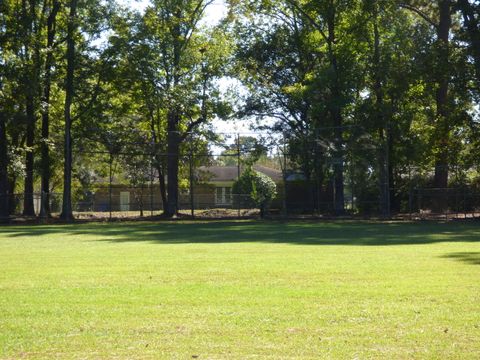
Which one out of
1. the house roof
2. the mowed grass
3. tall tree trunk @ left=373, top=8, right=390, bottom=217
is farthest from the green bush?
the mowed grass

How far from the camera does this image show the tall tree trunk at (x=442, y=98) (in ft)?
128

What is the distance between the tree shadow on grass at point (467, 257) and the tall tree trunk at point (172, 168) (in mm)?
28096

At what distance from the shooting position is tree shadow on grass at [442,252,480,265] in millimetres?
15164

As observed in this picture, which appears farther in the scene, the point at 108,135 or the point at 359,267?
the point at 108,135

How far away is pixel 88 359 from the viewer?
6777mm

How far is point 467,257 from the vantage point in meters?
16.2

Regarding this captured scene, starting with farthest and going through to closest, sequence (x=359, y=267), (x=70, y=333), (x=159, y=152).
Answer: (x=159, y=152), (x=359, y=267), (x=70, y=333)

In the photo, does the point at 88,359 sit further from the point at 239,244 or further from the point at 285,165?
the point at 285,165

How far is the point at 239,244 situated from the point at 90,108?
983 inches

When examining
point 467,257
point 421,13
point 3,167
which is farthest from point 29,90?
point 467,257

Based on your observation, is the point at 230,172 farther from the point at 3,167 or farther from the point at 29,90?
the point at 29,90

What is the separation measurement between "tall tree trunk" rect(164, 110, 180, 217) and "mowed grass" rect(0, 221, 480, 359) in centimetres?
2618

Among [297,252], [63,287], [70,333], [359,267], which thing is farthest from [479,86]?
[70,333]

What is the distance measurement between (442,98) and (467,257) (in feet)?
97.9
